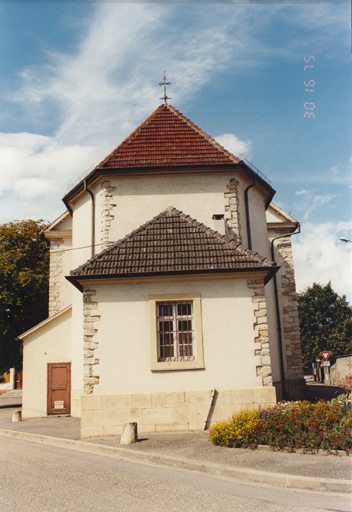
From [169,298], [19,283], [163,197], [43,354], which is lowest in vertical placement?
[43,354]

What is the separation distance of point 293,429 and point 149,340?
3.97 m

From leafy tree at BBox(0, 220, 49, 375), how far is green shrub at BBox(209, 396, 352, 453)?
1662 centimetres

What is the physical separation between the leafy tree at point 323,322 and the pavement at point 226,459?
3670 centimetres

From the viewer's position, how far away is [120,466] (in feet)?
25.5

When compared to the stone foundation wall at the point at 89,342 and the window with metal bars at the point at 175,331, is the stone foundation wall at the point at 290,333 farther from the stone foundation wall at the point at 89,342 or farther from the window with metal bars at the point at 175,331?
the stone foundation wall at the point at 89,342

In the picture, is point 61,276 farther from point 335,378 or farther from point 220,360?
point 335,378

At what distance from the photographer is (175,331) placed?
11250mm

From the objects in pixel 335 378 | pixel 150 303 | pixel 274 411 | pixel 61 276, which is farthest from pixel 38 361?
pixel 335 378

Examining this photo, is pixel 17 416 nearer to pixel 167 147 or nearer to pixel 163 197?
pixel 163 197

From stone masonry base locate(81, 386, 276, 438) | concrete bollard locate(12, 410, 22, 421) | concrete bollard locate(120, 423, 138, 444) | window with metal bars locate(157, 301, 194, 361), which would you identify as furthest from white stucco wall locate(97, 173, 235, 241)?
concrete bollard locate(12, 410, 22, 421)

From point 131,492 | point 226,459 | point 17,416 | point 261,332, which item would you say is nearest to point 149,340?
point 261,332

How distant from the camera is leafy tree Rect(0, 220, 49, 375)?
909 inches

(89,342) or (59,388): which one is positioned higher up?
(89,342)

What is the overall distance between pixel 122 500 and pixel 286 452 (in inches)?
138
